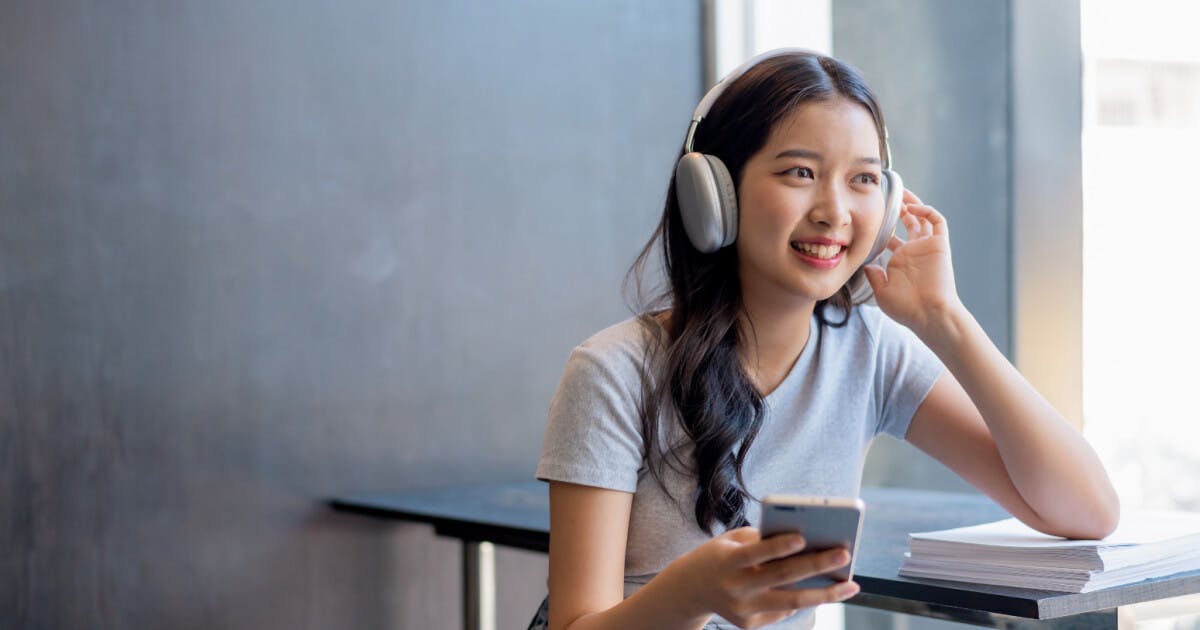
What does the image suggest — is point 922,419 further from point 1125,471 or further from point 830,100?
point 1125,471

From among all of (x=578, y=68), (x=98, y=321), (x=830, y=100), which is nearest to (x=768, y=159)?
(x=830, y=100)

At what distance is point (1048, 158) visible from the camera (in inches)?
87.9

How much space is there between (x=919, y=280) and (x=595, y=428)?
0.38 meters

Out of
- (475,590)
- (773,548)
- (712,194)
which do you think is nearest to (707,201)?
(712,194)

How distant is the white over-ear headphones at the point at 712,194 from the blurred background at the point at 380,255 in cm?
101

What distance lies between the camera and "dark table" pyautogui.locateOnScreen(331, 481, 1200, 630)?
1.10m

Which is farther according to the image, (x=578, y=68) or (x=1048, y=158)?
(x=578, y=68)

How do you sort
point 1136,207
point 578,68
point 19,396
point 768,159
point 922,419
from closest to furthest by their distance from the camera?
point 768,159 → point 922,419 → point 19,396 → point 1136,207 → point 578,68

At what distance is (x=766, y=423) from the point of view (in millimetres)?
1261

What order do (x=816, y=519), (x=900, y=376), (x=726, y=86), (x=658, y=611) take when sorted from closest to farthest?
(x=816, y=519) → (x=658, y=611) → (x=726, y=86) → (x=900, y=376)

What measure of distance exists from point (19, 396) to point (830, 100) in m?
1.40

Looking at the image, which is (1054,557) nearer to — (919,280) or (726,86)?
(919,280)

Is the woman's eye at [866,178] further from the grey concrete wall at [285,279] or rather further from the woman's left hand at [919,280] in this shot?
the grey concrete wall at [285,279]

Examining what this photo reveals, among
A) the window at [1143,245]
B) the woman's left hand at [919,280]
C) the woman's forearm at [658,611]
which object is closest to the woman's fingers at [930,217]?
the woman's left hand at [919,280]
